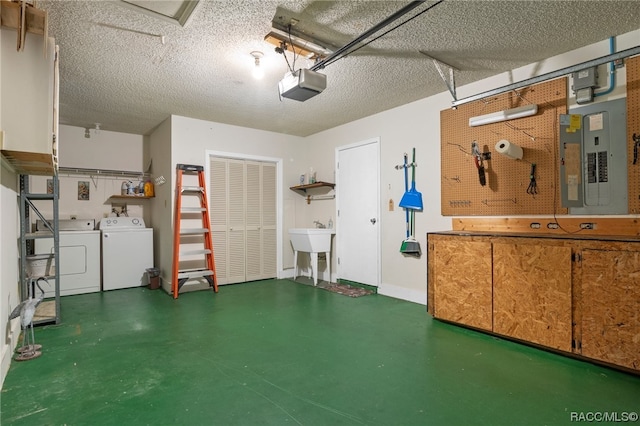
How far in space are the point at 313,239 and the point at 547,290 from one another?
3.22 meters

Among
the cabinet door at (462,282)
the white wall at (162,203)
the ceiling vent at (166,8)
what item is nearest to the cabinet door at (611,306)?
the cabinet door at (462,282)

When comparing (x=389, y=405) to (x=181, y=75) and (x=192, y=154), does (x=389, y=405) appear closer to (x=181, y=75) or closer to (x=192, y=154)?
(x=181, y=75)

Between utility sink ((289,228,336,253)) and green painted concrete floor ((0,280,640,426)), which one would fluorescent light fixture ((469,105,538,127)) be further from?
utility sink ((289,228,336,253))

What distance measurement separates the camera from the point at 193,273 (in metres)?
4.74

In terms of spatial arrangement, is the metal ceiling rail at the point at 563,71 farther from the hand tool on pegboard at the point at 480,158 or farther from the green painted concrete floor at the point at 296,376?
the green painted concrete floor at the point at 296,376

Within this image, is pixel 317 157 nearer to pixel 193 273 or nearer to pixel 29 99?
pixel 193 273

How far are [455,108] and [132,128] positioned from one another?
5.04 m

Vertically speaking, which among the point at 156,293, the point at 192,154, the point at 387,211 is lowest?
the point at 156,293

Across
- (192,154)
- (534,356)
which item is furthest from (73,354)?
(534,356)

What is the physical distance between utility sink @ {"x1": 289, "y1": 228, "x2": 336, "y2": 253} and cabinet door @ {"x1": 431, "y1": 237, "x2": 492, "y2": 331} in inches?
85.0

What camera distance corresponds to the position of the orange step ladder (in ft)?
15.3

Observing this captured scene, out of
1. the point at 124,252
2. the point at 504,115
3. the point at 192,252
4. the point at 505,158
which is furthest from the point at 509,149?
the point at 124,252

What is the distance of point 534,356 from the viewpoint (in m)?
2.64

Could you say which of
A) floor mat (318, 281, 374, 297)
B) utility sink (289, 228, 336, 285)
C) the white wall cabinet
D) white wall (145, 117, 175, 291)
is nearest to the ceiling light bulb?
the white wall cabinet
